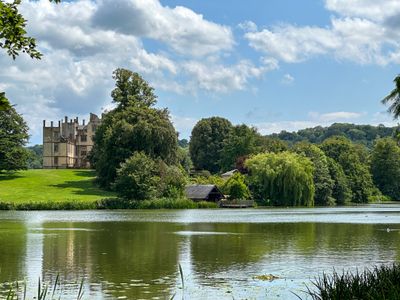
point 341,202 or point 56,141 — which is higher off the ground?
point 56,141

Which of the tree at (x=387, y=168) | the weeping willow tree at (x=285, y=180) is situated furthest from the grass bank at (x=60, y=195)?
the tree at (x=387, y=168)

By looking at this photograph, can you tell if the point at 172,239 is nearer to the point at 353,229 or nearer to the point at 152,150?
the point at 353,229

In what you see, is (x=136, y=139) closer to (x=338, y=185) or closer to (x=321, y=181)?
(x=321, y=181)

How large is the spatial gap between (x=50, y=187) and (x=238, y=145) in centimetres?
3859

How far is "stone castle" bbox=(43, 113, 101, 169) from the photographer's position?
11388 cm

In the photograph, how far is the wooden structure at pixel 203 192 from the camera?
76250mm

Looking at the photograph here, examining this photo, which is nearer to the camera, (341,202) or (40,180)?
(40,180)

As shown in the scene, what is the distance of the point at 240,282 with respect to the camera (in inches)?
624

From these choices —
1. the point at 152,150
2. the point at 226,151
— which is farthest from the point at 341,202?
the point at 152,150

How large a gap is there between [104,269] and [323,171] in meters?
71.5

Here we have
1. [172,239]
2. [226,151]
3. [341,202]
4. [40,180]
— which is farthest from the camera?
[226,151]

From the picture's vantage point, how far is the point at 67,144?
373 feet

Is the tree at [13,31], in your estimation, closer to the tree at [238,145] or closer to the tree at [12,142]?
the tree at [12,142]

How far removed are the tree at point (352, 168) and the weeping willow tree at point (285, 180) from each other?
2604cm
